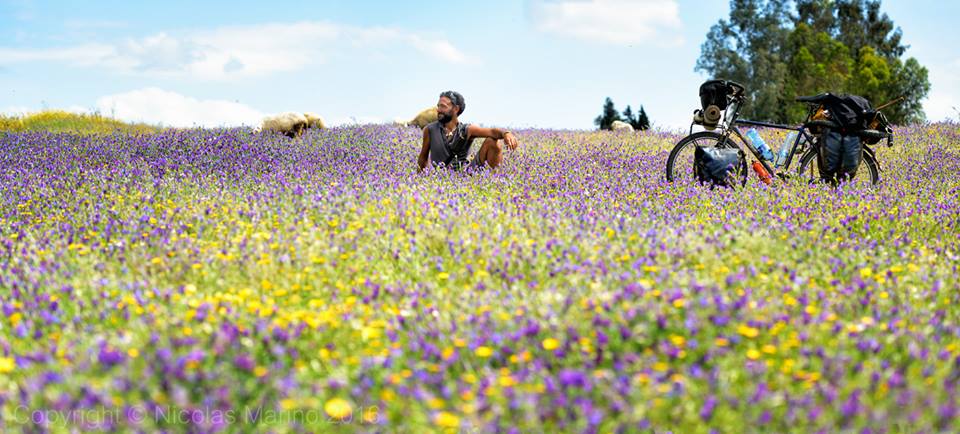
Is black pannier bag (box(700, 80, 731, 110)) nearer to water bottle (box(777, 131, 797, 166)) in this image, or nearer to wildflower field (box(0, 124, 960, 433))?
water bottle (box(777, 131, 797, 166))

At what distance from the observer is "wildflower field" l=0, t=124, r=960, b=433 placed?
2541 millimetres

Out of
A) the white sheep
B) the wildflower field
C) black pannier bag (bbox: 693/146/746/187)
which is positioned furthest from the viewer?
the white sheep

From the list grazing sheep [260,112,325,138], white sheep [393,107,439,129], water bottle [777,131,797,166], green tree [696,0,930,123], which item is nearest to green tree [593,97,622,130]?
green tree [696,0,930,123]

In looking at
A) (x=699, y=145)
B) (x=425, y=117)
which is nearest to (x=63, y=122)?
(x=425, y=117)

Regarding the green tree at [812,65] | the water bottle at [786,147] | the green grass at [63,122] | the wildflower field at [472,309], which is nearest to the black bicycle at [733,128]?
the water bottle at [786,147]

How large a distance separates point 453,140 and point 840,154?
4122 millimetres

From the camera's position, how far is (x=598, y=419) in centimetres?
233

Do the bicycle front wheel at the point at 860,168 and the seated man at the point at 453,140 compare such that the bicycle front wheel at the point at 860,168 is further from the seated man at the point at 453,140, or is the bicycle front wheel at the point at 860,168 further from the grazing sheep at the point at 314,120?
the grazing sheep at the point at 314,120

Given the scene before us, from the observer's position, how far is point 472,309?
3453mm

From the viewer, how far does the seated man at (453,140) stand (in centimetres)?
805

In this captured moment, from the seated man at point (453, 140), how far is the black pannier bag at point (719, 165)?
6.71ft

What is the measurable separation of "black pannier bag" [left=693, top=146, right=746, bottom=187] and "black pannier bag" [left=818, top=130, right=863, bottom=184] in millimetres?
918

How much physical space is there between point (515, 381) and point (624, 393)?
385 mm

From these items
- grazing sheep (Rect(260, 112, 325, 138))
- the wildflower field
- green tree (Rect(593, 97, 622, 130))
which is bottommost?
the wildflower field
